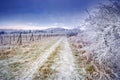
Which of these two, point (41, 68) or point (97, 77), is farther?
point (41, 68)

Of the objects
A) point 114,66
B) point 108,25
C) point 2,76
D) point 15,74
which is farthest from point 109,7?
point 2,76

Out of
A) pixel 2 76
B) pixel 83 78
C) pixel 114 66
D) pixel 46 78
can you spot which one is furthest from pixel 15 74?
pixel 114 66

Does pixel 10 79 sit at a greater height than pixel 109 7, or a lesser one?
lesser

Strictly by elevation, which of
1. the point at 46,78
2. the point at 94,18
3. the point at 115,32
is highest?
the point at 94,18

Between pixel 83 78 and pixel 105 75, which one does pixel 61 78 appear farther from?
pixel 105 75

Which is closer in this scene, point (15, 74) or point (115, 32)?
point (115, 32)

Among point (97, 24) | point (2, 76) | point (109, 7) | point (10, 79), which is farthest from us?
point (97, 24)

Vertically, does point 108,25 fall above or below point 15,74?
above

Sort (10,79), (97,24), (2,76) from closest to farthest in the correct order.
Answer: (10,79) < (2,76) < (97,24)

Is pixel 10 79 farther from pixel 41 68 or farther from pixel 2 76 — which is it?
pixel 41 68

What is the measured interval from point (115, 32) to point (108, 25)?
2.98 feet

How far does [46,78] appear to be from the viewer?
866 centimetres

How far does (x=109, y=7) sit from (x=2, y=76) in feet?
24.9

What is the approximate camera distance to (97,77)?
28.6ft
